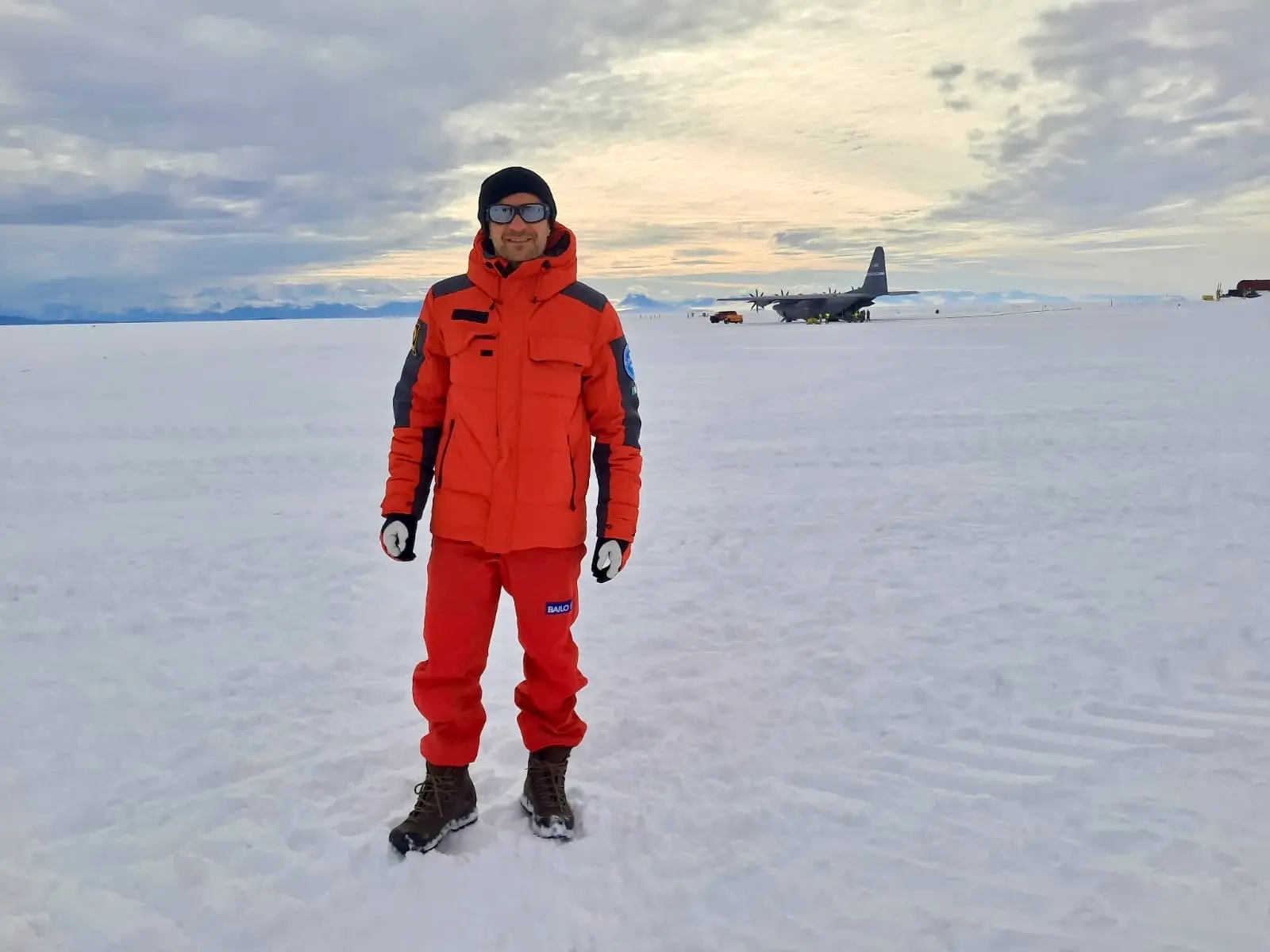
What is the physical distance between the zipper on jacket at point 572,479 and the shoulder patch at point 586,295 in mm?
465

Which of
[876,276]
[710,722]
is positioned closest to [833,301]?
[876,276]

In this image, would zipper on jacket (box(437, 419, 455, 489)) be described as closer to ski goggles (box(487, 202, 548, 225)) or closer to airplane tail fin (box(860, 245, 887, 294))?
ski goggles (box(487, 202, 548, 225))

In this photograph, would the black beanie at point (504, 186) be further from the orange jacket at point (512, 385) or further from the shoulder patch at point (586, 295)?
the shoulder patch at point (586, 295)

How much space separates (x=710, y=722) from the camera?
3709 millimetres

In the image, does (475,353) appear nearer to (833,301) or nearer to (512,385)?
(512,385)

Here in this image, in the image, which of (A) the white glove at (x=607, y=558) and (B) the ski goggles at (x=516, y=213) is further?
(A) the white glove at (x=607, y=558)

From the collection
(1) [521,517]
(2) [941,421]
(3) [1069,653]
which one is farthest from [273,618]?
(2) [941,421]

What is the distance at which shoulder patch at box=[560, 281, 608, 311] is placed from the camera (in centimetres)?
289

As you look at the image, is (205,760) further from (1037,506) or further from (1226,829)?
(1037,506)

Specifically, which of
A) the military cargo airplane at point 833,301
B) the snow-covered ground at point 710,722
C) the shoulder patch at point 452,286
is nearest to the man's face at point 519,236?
the shoulder patch at point 452,286

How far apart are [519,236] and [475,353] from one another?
411 millimetres

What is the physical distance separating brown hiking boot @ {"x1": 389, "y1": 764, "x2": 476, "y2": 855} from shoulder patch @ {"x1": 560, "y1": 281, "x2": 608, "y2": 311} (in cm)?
167

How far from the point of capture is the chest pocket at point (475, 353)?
281 cm

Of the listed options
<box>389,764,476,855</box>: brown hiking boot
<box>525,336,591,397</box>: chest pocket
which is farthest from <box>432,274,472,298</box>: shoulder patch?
<box>389,764,476,855</box>: brown hiking boot
